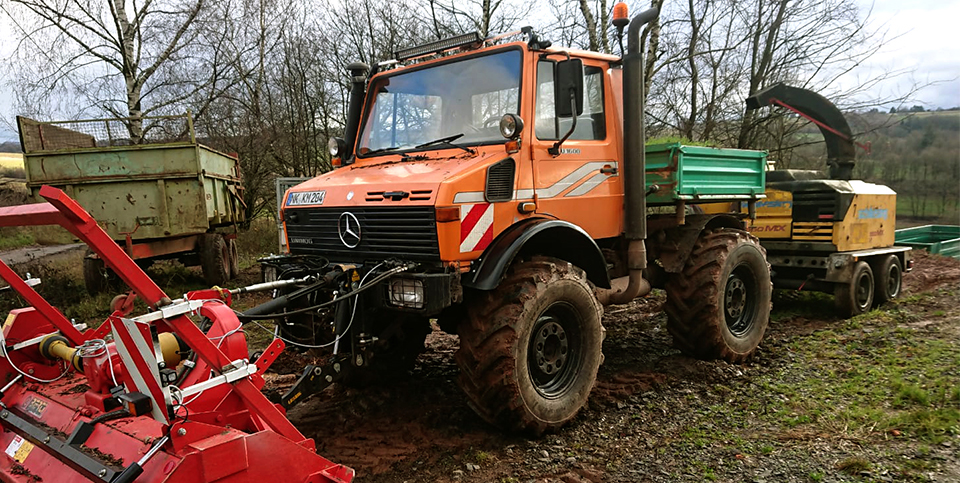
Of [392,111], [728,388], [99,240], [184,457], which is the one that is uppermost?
[392,111]

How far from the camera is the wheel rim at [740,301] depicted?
19.3 feet

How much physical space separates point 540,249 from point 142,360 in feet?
9.18

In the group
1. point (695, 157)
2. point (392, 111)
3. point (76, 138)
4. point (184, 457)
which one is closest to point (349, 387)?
point (392, 111)

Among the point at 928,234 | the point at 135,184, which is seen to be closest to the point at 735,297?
the point at 135,184

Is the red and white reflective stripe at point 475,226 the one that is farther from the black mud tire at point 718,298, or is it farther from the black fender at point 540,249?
the black mud tire at point 718,298

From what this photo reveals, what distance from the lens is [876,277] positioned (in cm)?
802

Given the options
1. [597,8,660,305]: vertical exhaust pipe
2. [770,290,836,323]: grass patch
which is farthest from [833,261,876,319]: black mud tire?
[597,8,660,305]: vertical exhaust pipe

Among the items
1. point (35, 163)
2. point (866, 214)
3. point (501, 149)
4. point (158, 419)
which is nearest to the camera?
point (158, 419)

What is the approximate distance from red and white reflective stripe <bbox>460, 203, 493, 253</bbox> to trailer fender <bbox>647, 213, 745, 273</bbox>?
90.1 inches

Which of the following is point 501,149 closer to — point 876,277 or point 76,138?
point 876,277

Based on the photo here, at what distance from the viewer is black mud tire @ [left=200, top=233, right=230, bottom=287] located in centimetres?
948

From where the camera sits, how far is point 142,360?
2.63m

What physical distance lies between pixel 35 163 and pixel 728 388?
9153 millimetres

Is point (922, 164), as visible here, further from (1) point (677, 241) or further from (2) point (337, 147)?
(2) point (337, 147)
